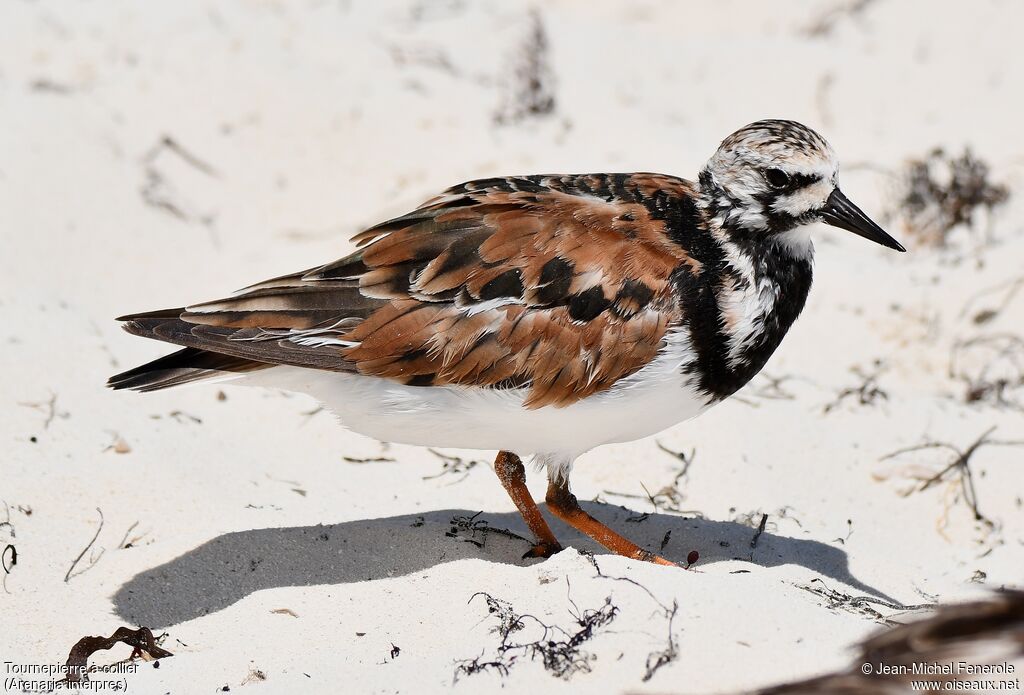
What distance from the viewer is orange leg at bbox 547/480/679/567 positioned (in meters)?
4.52

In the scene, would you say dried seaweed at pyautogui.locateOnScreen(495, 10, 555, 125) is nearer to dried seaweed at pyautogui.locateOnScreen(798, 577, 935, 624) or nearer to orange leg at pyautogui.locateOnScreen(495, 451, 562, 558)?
orange leg at pyautogui.locateOnScreen(495, 451, 562, 558)

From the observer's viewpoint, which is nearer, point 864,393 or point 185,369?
point 185,369

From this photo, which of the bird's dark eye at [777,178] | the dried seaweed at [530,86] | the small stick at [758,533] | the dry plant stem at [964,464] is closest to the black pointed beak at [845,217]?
the bird's dark eye at [777,178]

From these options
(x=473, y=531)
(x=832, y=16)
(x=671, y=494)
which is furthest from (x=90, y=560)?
(x=832, y=16)

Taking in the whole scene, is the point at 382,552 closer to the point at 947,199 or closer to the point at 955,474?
the point at 955,474

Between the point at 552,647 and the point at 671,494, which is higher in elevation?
the point at 552,647

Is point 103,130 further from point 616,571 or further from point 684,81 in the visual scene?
point 616,571

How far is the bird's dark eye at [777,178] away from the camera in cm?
427

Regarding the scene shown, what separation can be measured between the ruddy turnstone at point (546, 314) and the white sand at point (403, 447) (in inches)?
23.1

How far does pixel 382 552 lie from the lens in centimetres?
453

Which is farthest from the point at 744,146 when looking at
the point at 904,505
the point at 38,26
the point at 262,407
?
the point at 38,26

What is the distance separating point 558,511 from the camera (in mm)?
4691

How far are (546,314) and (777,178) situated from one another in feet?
3.13

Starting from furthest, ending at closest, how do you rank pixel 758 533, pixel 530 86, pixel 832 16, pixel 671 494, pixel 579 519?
pixel 832 16
pixel 530 86
pixel 671 494
pixel 758 533
pixel 579 519
